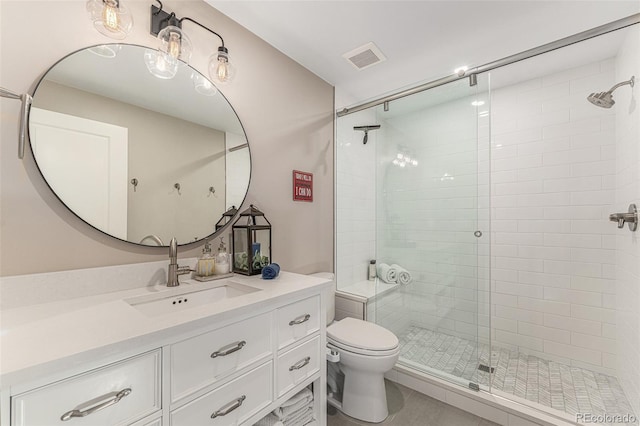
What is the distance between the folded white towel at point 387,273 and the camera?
2.36 metres

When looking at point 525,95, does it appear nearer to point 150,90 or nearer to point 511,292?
point 511,292

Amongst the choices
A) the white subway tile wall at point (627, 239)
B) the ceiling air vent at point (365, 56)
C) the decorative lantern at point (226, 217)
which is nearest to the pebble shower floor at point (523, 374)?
the white subway tile wall at point (627, 239)

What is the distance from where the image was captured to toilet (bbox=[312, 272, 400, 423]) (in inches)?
61.1

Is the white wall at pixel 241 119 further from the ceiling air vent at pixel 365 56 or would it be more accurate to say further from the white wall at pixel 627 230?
the white wall at pixel 627 230

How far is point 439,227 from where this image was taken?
7.04ft

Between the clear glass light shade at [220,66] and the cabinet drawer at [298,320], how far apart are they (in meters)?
1.31

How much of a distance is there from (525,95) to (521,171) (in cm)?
68

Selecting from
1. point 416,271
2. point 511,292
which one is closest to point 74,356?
point 416,271

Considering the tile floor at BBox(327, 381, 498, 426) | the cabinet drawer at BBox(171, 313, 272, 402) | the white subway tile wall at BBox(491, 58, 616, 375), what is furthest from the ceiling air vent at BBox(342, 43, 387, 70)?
the tile floor at BBox(327, 381, 498, 426)

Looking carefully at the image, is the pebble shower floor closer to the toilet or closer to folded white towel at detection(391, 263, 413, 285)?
folded white towel at detection(391, 263, 413, 285)

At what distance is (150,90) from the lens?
1297 millimetres

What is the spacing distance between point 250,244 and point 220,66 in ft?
3.32

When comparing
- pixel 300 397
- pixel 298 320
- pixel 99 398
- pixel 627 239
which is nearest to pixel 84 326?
pixel 99 398

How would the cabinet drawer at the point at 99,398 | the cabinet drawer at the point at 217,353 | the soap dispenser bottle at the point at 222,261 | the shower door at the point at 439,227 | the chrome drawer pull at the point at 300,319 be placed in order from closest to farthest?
the cabinet drawer at the point at 99,398 → the cabinet drawer at the point at 217,353 → the chrome drawer pull at the point at 300,319 → the soap dispenser bottle at the point at 222,261 → the shower door at the point at 439,227
